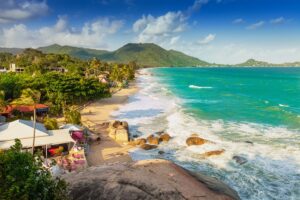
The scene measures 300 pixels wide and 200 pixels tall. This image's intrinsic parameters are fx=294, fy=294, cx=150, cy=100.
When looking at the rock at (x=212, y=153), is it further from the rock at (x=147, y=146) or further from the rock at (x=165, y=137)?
the rock at (x=165, y=137)

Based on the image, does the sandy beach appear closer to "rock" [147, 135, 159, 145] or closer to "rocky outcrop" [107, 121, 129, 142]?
"rocky outcrop" [107, 121, 129, 142]

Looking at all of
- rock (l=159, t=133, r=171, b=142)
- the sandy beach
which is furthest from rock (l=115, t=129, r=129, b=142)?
rock (l=159, t=133, r=171, b=142)

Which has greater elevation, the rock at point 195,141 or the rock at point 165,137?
the rock at point 195,141

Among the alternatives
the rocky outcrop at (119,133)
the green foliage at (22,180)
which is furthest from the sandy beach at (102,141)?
the green foliage at (22,180)

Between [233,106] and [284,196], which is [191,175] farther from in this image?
[233,106]

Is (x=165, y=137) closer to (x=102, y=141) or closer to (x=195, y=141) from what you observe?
(x=195, y=141)

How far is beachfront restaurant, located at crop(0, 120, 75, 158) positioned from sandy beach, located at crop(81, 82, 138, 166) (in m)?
2.48

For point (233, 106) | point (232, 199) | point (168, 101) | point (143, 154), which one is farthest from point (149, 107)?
point (232, 199)

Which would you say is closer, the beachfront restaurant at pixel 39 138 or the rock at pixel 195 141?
the beachfront restaurant at pixel 39 138

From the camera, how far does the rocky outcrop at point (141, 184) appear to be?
1254 centimetres

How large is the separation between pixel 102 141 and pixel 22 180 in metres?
21.6

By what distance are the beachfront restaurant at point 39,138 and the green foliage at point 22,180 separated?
14797mm

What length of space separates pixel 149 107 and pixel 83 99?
11783 millimetres

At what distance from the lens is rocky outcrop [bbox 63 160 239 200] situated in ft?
41.1
